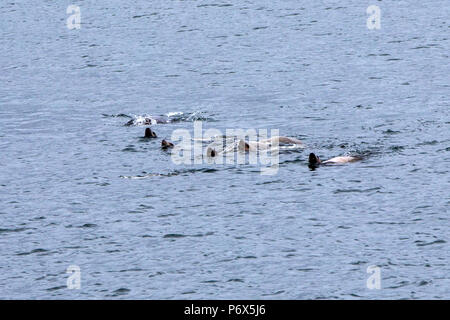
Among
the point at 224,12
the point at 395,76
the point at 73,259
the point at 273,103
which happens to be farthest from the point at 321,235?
the point at 224,12

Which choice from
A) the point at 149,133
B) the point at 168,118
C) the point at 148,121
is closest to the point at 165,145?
the point at 149,133

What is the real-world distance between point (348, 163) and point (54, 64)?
33.3m

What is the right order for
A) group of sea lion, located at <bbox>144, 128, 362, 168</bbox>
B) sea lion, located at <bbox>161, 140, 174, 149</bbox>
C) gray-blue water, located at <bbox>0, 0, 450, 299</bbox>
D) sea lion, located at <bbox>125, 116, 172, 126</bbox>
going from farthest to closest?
sea lion, located at <bbox>125, 116, 172, 126</bbox> < sea lion, located at <bbox>161, 140, 174, 149</bbox> < group of sea lion, located at <bbox>144, 128, 362, 168</bbox> < gray-blue water, located at <bbox>0, 0, 450, 299</bbox>

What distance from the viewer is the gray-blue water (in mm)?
32688

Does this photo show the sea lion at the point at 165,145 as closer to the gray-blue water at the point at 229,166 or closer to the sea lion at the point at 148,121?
the gray-blue water at the point at 229,166

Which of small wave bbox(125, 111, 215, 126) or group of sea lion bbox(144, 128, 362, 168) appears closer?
group of sea lion bbox(144, 128, 362, 168)

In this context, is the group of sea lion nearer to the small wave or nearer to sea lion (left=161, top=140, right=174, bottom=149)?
sea lion (left=161, top=140, right=174, bottom=149)

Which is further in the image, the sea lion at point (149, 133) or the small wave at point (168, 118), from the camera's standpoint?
the small wave at point (168, 118)

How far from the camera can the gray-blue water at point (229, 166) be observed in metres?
32.7

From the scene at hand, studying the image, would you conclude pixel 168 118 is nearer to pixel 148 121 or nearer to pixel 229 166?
pixel 148 121

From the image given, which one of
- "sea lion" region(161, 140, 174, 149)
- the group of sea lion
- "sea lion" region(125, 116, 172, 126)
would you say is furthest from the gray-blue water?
"sea lion" region(125, 116, 172, 126)

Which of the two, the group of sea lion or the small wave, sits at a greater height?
the small wave

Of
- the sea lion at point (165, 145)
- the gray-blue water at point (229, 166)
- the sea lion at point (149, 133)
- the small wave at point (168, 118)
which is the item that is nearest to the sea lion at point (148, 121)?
the small wave at point (168, 118)

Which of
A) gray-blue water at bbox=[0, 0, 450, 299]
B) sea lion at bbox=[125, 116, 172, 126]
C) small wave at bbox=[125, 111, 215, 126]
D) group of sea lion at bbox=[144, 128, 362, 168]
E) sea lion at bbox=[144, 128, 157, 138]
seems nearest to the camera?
gray-blue water at bbox=[0, 0, 450, 299]
